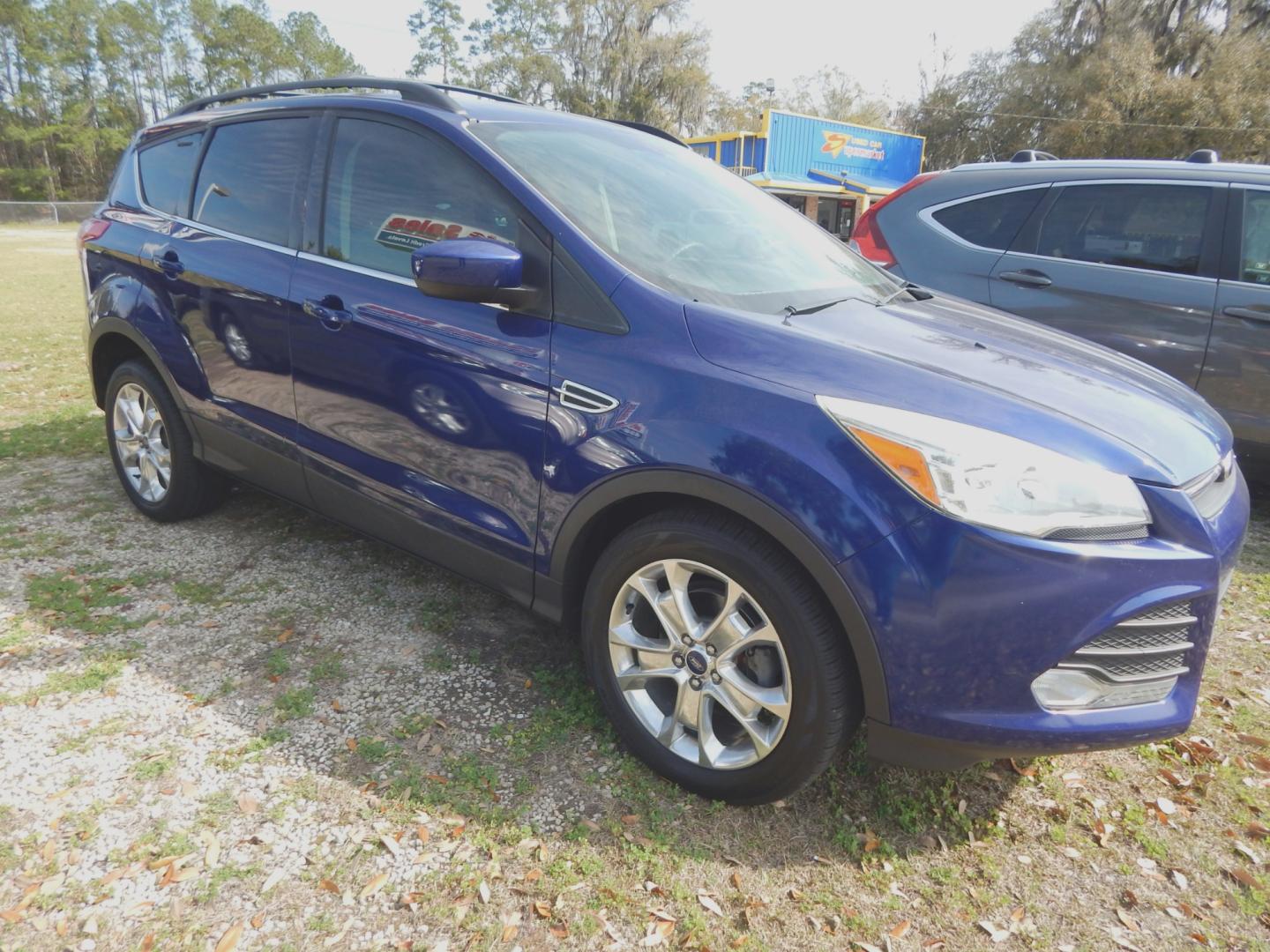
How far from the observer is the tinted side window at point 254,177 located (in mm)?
3137

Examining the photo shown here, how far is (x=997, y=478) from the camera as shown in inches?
71.1

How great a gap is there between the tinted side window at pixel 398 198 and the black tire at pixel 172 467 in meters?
1.35

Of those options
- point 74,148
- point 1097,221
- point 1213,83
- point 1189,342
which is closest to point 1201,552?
point 1189,342

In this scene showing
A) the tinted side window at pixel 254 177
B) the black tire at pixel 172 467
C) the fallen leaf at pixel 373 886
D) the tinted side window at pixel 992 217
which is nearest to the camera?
the fallen leaf at pixel 373 886

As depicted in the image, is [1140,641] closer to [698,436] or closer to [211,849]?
[698,436]

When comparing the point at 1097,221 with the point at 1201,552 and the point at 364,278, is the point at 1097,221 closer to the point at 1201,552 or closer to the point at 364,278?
the point at 1201,552

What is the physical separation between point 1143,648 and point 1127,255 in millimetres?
3320

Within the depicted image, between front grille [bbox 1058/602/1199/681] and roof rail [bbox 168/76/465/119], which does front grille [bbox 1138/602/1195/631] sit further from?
roof rail [bbox 168/76/465/119]

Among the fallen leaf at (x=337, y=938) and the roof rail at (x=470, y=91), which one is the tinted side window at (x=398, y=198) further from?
the fallen leaf at (x=337, y=938)

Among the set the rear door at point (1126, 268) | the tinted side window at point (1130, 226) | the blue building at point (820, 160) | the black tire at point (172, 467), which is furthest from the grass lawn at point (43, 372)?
the blue building at point (820, 160)

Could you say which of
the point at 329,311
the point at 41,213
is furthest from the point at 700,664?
the point at 41,213

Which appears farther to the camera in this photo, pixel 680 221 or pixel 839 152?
pixel 839 152

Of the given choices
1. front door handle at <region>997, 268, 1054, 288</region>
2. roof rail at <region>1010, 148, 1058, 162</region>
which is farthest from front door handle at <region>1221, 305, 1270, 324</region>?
roof rail at <region>1010, 148, 1058, 162</region>

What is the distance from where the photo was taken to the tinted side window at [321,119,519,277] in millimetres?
2588
